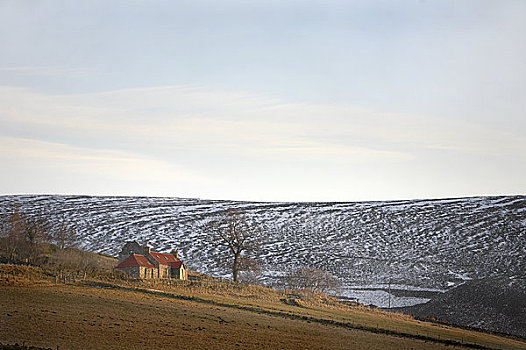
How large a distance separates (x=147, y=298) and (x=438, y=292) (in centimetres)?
5609

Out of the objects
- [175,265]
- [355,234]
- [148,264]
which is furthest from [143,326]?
[355,234]

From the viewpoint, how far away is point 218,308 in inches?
1885

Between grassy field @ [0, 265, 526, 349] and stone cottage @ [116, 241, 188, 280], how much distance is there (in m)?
10.2

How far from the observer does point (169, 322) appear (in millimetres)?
37688

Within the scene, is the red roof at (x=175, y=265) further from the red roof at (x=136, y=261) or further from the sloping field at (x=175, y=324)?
the sloping field at (x=175, y=324)

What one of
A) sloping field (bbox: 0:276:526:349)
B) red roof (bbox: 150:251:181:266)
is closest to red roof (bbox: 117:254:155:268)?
red roof (bbox: 150:251:181:266)

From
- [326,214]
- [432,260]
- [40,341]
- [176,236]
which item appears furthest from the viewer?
[326,214]

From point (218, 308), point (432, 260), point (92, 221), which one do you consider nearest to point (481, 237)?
point (432, 260)

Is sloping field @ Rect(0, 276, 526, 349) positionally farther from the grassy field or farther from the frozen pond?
the frozen pond

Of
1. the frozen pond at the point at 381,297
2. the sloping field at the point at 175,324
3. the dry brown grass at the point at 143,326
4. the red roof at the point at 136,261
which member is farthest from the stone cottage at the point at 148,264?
the frozen pond at the point at 381,297

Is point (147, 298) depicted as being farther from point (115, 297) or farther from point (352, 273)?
point (352, 273)

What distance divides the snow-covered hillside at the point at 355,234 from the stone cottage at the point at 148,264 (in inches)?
823

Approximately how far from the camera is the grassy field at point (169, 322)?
31.5m

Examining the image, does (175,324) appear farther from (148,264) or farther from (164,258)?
(164,258)
